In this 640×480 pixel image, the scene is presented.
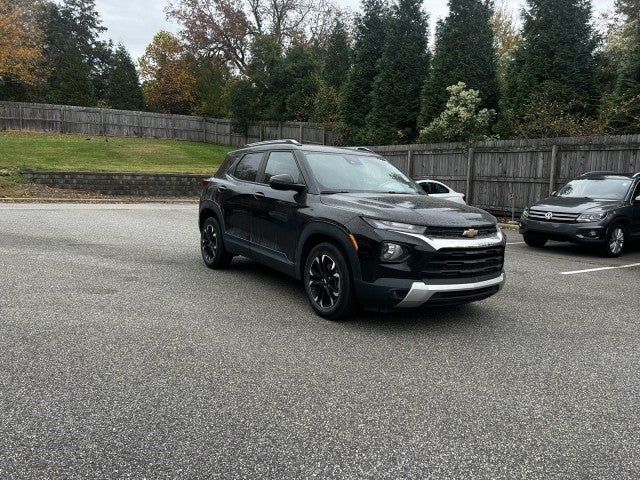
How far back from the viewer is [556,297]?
6.55 m

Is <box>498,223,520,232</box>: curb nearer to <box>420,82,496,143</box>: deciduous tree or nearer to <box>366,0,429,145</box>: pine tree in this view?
<box>420,82,496,143</box>: deciduous tree

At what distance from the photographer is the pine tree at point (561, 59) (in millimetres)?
19266

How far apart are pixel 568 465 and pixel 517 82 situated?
1996 cm

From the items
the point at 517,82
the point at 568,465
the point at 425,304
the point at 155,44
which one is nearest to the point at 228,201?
the point at 425,304

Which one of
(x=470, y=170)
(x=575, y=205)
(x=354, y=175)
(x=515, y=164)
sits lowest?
(x=575, y=205)

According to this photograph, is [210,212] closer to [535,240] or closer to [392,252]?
[392,252]

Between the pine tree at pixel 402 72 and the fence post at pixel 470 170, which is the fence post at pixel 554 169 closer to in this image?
the fence post at pixel 470 170

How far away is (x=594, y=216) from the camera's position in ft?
32.1

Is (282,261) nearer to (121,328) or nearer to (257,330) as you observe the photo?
A: (257,330)

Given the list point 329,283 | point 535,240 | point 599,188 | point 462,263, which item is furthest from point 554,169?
point 329,283

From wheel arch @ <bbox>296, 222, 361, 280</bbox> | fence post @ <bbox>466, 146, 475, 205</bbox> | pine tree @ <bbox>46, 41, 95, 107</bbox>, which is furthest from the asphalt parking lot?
pine tree @ <bbox>46, 41, 95, 107</bbox>

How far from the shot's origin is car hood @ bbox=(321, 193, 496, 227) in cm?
491

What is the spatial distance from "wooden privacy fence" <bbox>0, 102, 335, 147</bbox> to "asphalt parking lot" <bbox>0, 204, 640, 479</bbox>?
2873cm

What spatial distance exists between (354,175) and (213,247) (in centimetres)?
266
